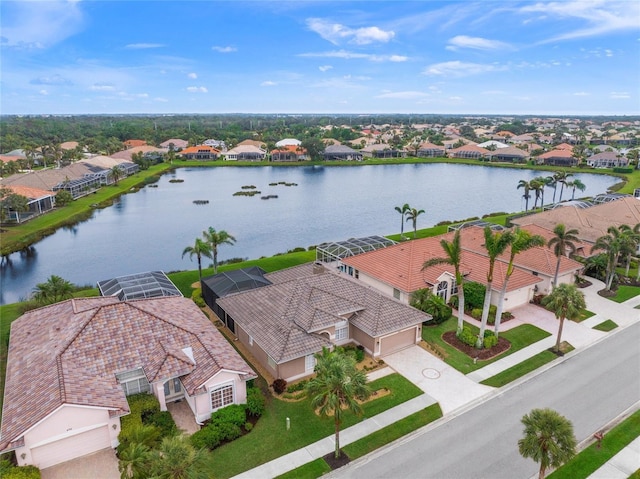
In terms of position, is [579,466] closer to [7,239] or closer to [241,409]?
[241,409]

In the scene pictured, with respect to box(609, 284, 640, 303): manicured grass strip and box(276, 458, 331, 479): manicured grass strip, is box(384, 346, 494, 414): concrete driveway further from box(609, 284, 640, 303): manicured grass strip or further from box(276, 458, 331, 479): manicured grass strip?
box(609, 284, 640, 303): manicured grass strip

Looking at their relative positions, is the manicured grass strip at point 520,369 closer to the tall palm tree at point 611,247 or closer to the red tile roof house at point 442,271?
the red tile roof house at point 442,271

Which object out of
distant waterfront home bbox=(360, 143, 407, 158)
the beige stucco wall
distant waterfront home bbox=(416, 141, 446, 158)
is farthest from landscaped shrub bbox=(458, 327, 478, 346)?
distant waterfront home bbox=(416, 141, 446, 158)

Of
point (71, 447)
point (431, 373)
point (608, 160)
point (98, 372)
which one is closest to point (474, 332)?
point (431, 373)

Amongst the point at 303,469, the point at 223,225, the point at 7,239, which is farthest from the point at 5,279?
the point at 303,469

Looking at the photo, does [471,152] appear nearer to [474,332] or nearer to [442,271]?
[442,271]

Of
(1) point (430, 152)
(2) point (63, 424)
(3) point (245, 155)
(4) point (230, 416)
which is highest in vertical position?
(3) point (245, 155)
